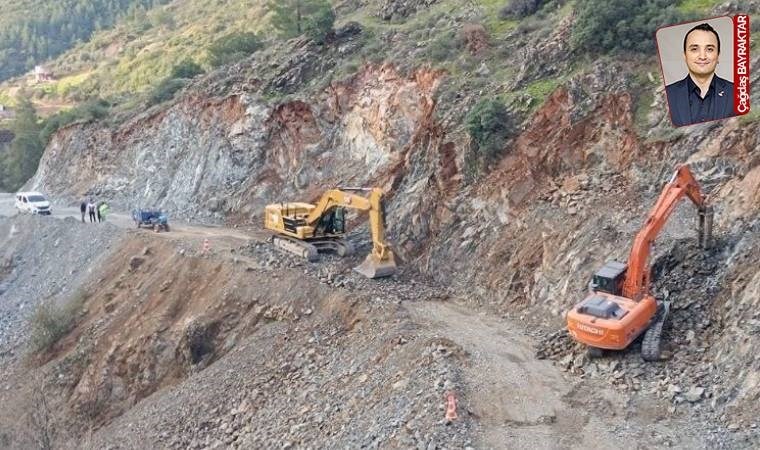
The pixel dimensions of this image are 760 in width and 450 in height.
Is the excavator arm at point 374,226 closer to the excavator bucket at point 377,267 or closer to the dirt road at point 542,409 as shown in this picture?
the excavator bucket at point 377,267

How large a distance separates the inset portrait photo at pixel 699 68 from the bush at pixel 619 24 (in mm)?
3872

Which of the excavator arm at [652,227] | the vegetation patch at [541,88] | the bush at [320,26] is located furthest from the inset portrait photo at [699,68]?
the bush at [320,26]

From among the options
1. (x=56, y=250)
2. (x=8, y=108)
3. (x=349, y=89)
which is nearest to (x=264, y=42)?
(x=349, y=89)

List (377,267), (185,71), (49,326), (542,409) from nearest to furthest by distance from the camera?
(542,409) < (377,267) < (49,326) < (185,71)

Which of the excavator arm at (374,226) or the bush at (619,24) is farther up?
the bush at (619,24)

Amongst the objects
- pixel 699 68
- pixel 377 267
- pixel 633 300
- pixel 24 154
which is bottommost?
pixel 377 267

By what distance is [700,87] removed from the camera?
17469 mm

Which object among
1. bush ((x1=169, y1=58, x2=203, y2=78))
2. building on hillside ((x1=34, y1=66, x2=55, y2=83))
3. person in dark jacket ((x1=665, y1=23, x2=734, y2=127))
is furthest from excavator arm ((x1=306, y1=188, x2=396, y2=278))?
building on hillside ((x1=34, y1=66, x2=55, y2=83))

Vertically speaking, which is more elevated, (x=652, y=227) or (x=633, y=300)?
(x=652, y=227)

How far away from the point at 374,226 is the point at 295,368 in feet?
16.3

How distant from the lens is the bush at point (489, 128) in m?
22.1

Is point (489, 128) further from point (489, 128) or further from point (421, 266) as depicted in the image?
point (421, 266)

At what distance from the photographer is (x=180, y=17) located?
89.4 m

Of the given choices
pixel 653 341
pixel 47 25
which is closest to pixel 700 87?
pixel 653 341
